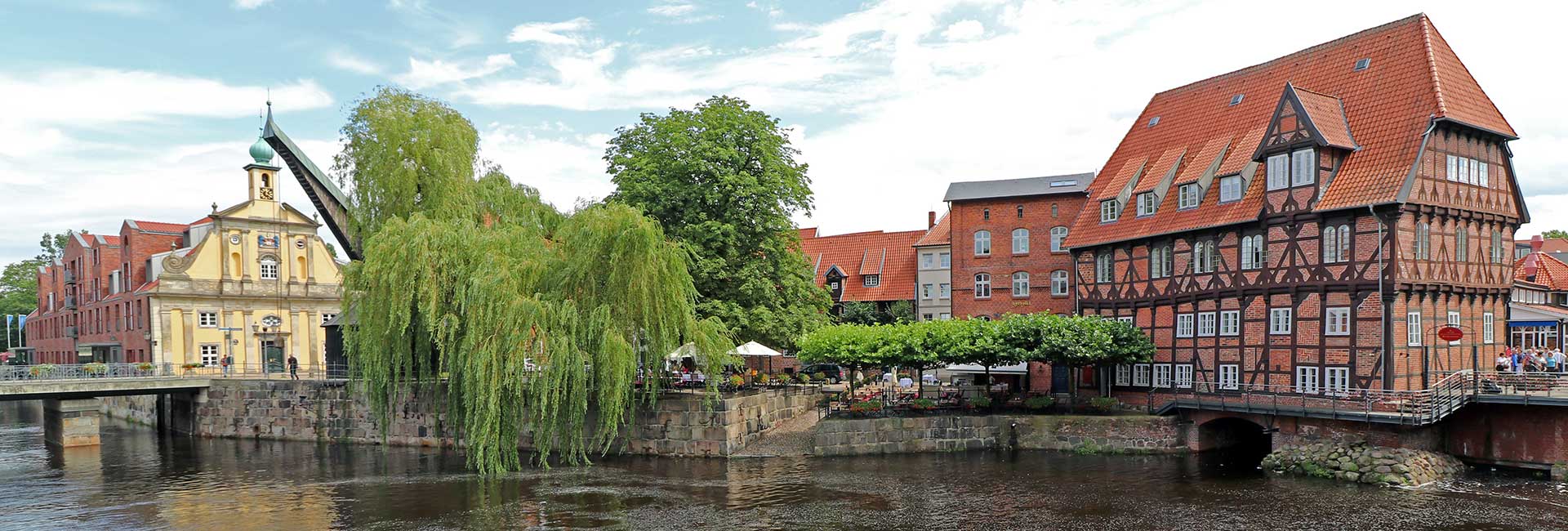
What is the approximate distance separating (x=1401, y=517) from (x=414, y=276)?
24.1 metres

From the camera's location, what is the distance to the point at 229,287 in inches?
1852

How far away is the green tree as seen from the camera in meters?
35.5

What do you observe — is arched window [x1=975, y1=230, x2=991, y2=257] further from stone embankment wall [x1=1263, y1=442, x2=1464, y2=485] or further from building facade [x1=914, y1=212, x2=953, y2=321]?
stone embankment wall [x1=1263, y1=442, x2=1464, y2=485]

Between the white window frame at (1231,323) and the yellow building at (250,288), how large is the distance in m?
35.4

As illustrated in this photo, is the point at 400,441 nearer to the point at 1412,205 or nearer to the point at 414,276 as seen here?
the point at 414,276

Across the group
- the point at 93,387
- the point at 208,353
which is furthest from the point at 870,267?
the point at 93,387

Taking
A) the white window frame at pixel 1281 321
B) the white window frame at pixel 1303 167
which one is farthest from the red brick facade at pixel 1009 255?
the white window frame at pixel 1303 167

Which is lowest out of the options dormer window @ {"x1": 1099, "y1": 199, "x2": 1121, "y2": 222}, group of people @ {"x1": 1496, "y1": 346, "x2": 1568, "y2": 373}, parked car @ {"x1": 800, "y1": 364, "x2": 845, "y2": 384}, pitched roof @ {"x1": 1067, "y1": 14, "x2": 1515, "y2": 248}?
parked car @ {"x1": 800, "y1": 364, "x2": 845, "y2": 384}

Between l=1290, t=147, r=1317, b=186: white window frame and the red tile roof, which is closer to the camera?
l=1290, t=147, r=1317, b=186: white window frame

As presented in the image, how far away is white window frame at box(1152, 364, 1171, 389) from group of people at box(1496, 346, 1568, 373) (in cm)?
870

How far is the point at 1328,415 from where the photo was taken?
26.1 m

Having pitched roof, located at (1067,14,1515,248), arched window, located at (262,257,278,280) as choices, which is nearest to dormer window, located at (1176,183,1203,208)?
pitched roof, located at (1067,14,1515,248)

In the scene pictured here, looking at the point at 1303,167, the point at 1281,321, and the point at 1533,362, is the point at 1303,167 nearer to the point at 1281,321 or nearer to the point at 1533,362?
the point at 1281,321

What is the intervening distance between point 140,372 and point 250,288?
786 centimetres
